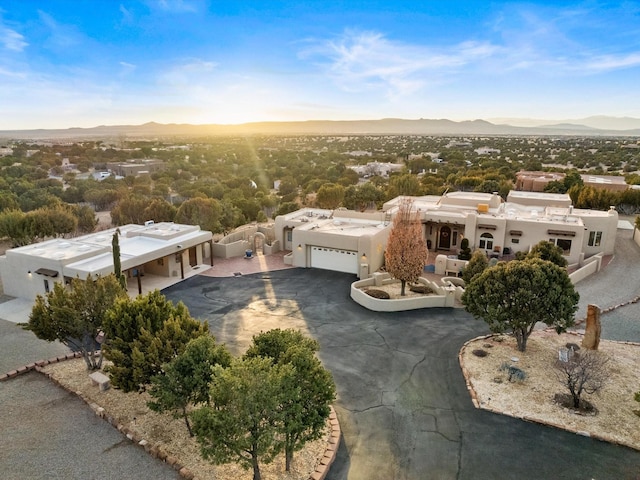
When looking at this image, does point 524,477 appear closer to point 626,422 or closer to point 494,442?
point 494,442

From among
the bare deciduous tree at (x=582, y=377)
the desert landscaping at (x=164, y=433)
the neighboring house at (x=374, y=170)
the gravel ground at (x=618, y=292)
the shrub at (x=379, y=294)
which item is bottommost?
the gravel ground at (x=618, y=292)

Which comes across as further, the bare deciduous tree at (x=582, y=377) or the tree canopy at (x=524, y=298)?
the tree canopy at (x=524, y=298)

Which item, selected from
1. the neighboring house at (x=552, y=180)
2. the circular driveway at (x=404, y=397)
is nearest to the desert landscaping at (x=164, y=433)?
the circular driveway at (x=404, y=397)

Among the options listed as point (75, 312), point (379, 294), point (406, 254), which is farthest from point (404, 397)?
point (75, 312)

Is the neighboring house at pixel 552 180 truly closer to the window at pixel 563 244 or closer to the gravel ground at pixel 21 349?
the window at pixel 563 244

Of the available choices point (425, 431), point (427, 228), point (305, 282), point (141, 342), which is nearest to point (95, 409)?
point (141, 342)
